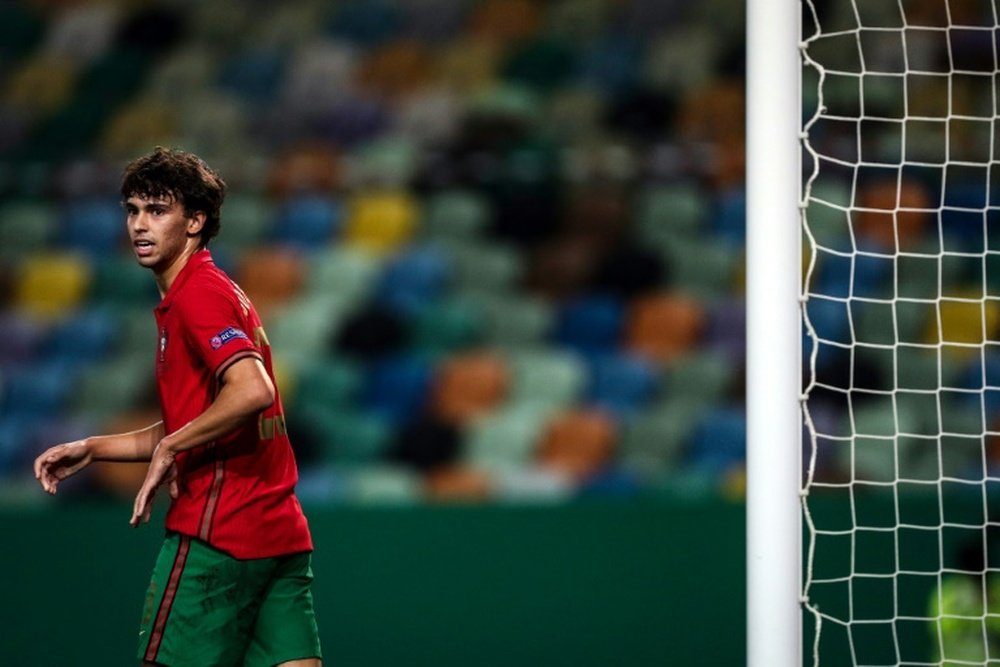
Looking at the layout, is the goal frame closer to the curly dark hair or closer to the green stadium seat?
the curly dark hair

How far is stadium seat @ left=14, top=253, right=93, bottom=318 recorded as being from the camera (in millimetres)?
5176

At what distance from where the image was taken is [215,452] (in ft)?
9.14

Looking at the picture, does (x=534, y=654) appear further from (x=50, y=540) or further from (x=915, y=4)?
(x=915, y=4)

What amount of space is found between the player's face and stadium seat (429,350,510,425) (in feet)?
6.71

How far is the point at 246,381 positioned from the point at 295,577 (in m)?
0.46

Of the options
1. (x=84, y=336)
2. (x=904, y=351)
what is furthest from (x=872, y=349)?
(x=84, y=336)

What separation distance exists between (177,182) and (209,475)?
0.52 m

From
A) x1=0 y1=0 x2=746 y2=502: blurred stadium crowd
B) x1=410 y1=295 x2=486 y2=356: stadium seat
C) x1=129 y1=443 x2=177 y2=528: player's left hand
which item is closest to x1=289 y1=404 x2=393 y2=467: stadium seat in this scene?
x1=0 y1=0 x2=746 y2=502: blurred stadium crowd

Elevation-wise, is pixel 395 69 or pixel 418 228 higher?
pixel 395 69

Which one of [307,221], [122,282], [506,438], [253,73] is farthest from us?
[253,73]

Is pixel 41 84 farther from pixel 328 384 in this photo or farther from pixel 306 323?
pixel 328 384

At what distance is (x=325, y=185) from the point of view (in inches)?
215

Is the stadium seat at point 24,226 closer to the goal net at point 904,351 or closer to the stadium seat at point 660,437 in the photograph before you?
the stadium seat at point 660,437

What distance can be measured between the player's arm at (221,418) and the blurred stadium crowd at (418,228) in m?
1.99
